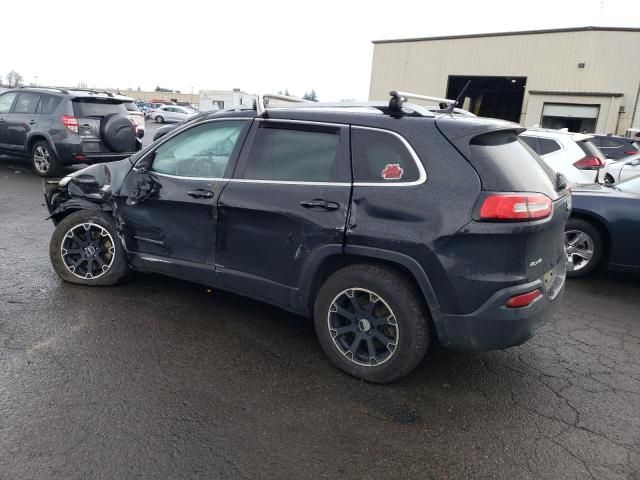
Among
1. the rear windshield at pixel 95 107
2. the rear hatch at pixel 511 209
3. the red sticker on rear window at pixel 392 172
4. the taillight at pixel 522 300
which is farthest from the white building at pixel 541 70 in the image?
the red sticker on rear window at pixel 392 172

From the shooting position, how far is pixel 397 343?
308cm

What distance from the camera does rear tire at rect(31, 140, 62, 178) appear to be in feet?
32.5

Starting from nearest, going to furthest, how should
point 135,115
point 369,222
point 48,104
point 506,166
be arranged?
point 506,166 < point 369,222 < point 48,104 < point 135,115

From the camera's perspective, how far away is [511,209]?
9.14ft

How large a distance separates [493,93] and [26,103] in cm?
2745

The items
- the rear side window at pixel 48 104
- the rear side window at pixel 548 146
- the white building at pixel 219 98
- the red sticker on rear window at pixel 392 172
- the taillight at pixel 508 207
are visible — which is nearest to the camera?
the taillight at pixel 508 207

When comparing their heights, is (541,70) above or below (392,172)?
above

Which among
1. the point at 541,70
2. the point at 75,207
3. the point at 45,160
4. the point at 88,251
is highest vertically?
the point at 541,70

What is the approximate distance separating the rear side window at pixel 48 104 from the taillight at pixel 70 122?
0.42 metres

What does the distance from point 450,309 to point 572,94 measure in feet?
82.3

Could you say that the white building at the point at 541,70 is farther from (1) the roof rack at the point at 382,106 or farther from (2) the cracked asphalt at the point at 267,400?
(1) the roof rack at the point at 382,106

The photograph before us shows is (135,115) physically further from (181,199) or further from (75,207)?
(181,199)

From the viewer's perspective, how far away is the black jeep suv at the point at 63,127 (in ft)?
31.3

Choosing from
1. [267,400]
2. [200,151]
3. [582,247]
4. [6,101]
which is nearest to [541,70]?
[582,247]
